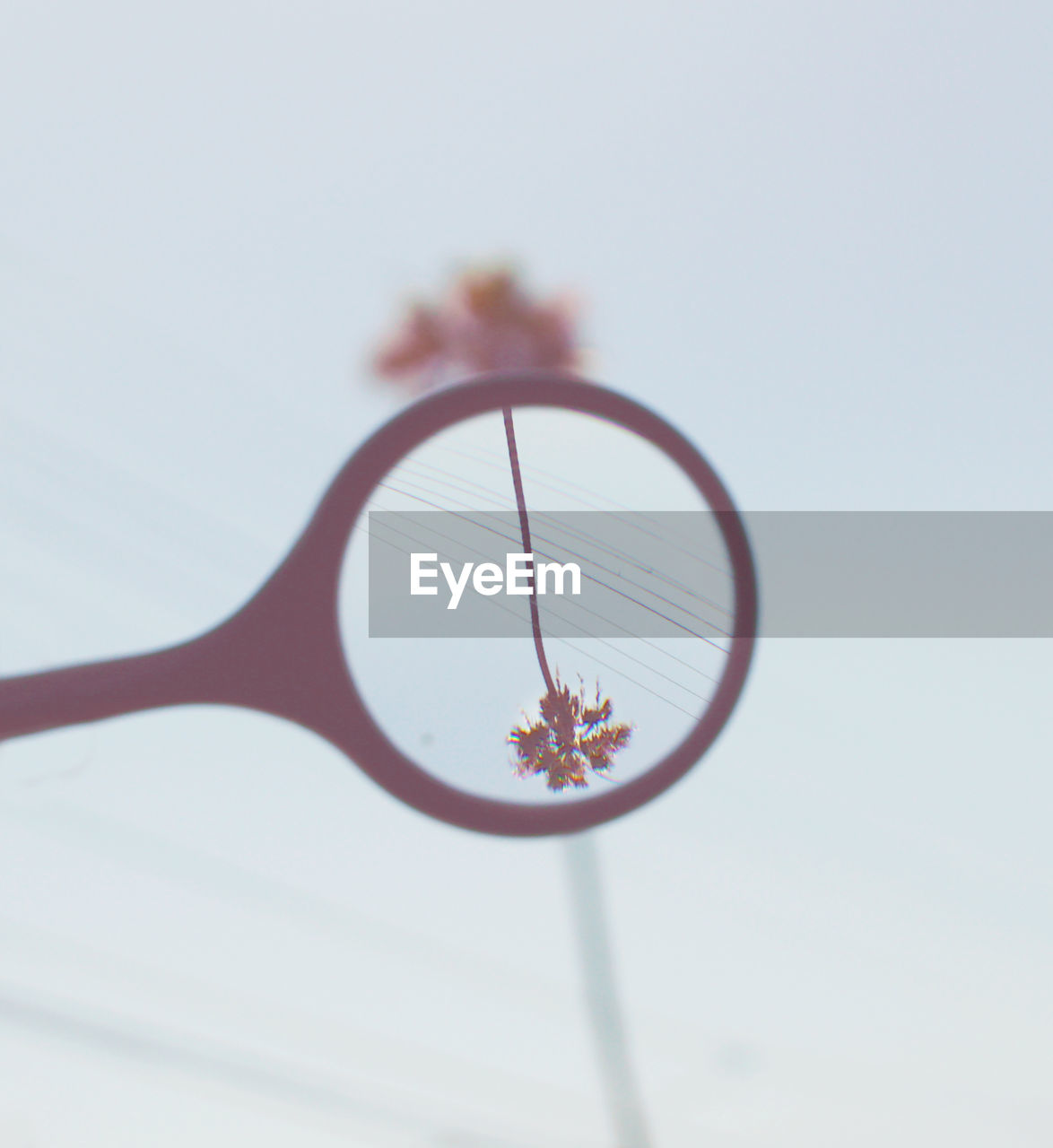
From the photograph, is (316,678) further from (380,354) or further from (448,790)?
(380,354)

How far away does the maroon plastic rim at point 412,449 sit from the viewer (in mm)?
1285

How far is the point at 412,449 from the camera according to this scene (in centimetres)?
138

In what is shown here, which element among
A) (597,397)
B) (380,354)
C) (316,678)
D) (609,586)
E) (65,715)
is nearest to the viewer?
(65,715)

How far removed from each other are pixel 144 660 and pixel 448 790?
0.49 meters

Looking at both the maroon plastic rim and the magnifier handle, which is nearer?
the magnifier handle

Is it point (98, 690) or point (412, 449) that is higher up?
point (412, 449)

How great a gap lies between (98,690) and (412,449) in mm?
572

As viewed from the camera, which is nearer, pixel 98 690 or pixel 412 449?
pixel 98 690

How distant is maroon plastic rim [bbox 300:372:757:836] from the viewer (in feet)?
4.22

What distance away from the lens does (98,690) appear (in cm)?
103

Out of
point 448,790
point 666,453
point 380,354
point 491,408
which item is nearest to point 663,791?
point 448,790

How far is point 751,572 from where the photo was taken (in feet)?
→ 5.05

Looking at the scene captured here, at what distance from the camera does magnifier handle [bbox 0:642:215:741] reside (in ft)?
3.23

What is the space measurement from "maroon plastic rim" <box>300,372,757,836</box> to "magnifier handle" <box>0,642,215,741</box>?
7.6 inches
